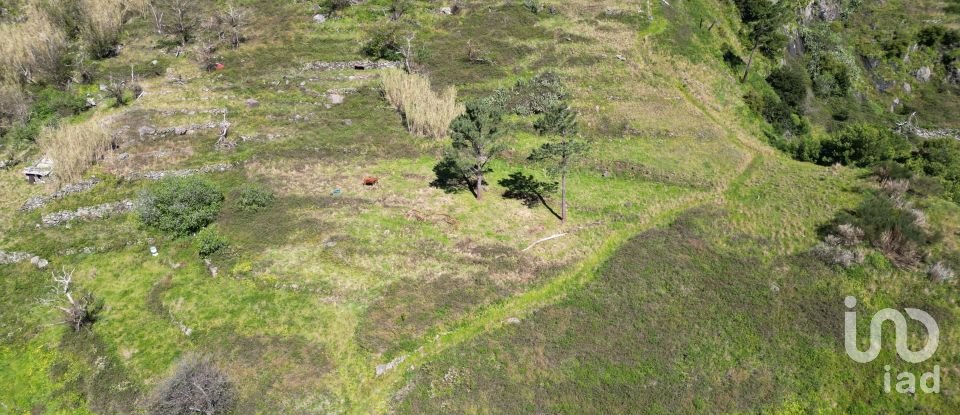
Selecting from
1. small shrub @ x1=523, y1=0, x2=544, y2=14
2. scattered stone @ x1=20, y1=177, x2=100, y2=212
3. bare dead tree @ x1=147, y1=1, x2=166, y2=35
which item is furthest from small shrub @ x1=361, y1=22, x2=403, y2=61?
scattered stone @ x1=20, y1=177, x2=100, y2=212

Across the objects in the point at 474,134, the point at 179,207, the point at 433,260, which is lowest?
the point at 179,207

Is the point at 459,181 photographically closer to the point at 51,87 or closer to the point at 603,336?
the point at 603,336

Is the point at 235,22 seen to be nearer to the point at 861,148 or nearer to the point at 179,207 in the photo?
the point at 179,207

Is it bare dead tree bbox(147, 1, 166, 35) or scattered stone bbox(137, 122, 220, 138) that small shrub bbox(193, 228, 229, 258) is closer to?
scattered stone bbox(137, 122, 220, 138)

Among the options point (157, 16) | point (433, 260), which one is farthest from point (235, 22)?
point (433, 260)

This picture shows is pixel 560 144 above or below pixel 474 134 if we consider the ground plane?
above

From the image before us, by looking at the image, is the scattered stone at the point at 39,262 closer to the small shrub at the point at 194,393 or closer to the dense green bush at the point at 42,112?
the small shrub at the point at 194,393

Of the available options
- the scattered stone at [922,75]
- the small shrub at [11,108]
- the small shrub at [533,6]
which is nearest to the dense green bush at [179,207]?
the small shrub at [11,108]
